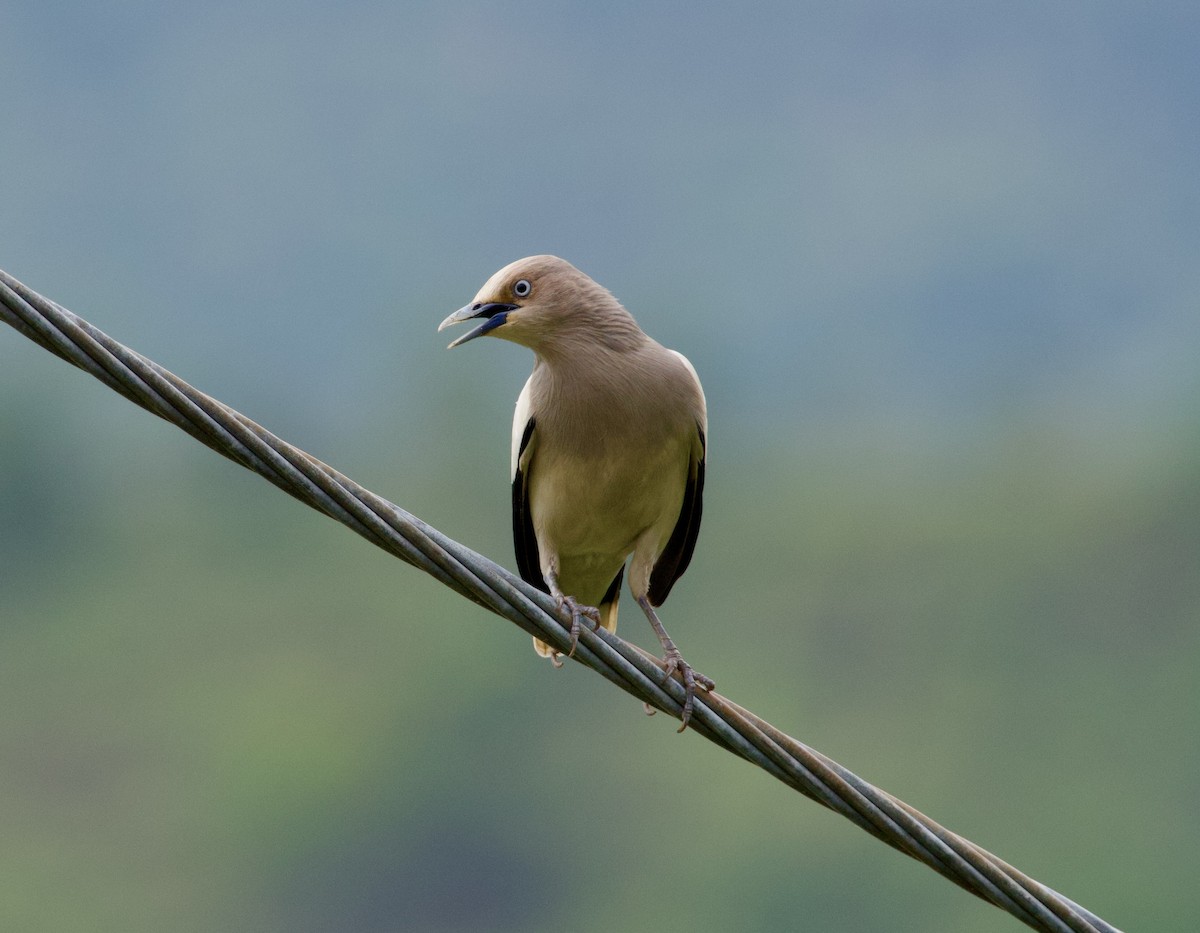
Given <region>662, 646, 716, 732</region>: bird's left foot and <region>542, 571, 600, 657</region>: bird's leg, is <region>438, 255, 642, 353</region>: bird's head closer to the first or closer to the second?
<region>542, 571, 600, 657</region>: bird's leg

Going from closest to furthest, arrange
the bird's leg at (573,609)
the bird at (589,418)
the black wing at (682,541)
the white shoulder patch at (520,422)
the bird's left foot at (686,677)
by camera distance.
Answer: the bird's leg at (573,609)
the bird's left foot at (686,677)
the bird at (589,418)
the white shoulder patch at (520,422)
the black wing at (682,541)

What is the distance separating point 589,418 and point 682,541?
36.9 inches

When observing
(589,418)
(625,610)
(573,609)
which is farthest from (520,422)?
(625,610)

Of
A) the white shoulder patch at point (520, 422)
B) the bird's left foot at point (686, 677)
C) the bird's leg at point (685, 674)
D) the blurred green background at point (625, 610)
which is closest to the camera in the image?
the bird's leg at point (685, 674)

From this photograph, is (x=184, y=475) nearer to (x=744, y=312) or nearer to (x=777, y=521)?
(x=777, y=521)

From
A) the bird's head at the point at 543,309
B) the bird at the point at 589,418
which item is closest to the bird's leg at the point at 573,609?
the bird at the point at 589,418

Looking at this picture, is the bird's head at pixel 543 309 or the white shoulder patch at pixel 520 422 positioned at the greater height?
the bird's head at pixel 543 309

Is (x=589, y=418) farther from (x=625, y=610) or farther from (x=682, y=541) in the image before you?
(x=625, y=610)

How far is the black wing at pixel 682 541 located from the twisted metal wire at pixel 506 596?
2.19 meters

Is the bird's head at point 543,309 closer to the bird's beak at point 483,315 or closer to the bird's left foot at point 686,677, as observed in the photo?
the bird's beak at point 483,315

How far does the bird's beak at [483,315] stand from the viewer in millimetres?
5543

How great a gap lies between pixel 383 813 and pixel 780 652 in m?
10.8

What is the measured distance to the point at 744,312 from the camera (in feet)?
382

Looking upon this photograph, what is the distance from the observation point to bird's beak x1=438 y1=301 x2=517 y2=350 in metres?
5.54
